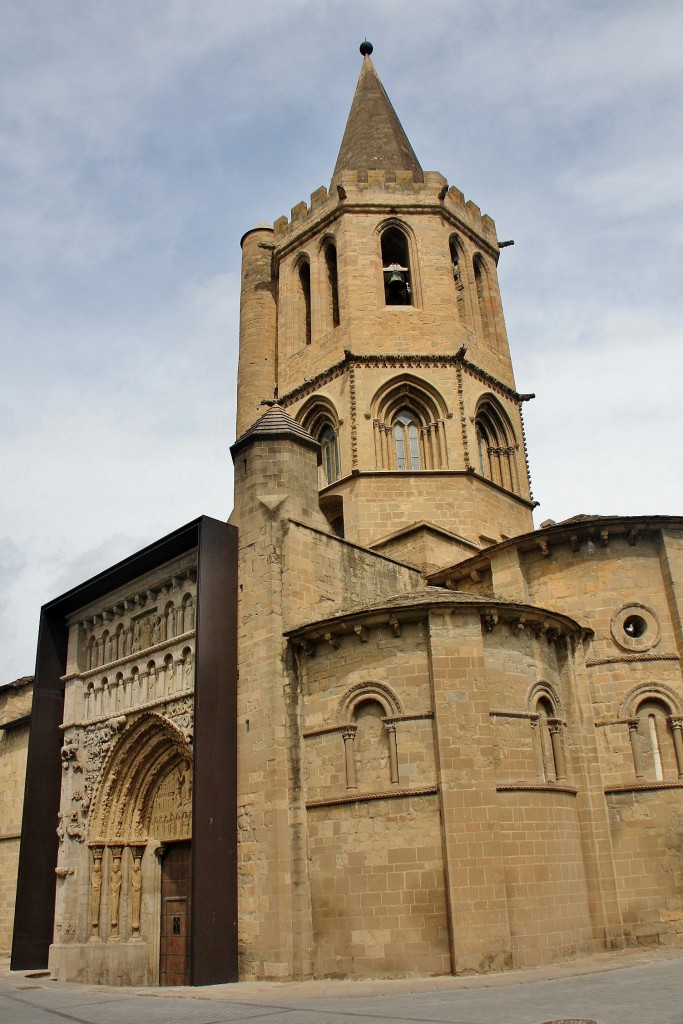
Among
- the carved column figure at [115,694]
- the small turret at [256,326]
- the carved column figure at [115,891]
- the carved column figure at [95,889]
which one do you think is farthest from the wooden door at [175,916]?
the small turret at [256,326]

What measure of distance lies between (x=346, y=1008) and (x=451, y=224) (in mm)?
21472

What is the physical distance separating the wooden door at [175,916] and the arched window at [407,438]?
35.4ft

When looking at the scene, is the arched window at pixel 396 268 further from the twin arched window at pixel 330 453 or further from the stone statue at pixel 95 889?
the stone statue at pixel 95 889

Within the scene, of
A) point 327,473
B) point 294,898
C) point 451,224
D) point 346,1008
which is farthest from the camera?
point 451,224

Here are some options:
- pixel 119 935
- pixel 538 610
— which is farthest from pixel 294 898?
pixel 538 610

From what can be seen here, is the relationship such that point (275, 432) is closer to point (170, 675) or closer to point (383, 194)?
point (170, 675)

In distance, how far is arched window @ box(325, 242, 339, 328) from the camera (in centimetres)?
2517

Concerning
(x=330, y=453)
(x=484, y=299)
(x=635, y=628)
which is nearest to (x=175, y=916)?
(x=635, y=628)

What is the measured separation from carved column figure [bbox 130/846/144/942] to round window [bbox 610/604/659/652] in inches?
404

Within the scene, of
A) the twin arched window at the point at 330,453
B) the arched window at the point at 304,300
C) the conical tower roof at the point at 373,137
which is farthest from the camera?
the conical tower roof at the point at 373,137

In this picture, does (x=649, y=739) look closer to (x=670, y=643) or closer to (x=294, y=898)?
(x=670, y=643)

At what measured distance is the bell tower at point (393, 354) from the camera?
2189cm

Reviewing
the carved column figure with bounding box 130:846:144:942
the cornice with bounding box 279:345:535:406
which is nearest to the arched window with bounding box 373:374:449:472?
the cornice with bounding box 279:345:535:406

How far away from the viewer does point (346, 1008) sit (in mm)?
10156
